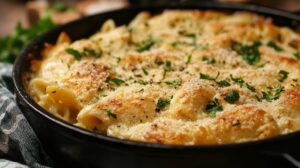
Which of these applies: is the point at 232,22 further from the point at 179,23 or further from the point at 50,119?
the point at 50,119

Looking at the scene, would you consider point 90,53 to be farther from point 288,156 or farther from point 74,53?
point 288,156

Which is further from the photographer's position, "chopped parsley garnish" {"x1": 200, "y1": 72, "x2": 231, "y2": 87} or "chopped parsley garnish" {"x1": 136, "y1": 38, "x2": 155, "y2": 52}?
"chopped parsley garnish" {"x1": 136, "y1": 38, "x2": 155, "y2": 52}

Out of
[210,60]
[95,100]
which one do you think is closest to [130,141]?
[95,100]

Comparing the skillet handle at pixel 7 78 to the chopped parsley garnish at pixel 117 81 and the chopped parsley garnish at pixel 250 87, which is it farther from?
the chopped parsley garnish at pixel 250 87

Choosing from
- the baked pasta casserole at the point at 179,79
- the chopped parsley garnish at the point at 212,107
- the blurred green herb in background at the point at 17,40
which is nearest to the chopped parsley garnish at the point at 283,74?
the baked pasta casserole at the point at 179,79

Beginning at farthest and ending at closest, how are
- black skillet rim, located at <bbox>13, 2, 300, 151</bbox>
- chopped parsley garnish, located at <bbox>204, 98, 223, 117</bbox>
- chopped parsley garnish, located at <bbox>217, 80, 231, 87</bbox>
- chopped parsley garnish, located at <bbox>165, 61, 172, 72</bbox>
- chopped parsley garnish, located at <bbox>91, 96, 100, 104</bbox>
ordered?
chopped parsley garnish, located at <bbox>165, 61, 172, 72</bbox>, chopped parsley garnish, located at <bbox>217, 80, 231, 87</bbox>, chopped parsley garnish, located at <bbox>91, 96, 100, 104</bbox>, chopped parsley garnish, located at <bbox>204, 98, 223, 117</bbox>, black skillet rim, located at <bbox>13, 2, 300, 151</bbox>

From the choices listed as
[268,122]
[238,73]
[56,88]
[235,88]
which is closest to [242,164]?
[268,122]

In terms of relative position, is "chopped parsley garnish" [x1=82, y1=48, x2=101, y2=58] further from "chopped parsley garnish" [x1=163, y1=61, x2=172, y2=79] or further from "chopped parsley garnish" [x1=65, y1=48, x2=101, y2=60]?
"chopped parsley garnish" [x1=163, y1=61, x2=172, y2=79]

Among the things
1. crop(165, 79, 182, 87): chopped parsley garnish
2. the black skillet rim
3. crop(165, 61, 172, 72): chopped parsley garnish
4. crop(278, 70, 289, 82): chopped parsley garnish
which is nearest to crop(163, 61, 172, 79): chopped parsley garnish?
crop(165, 61, 172, 72): chopped parsley garnish
